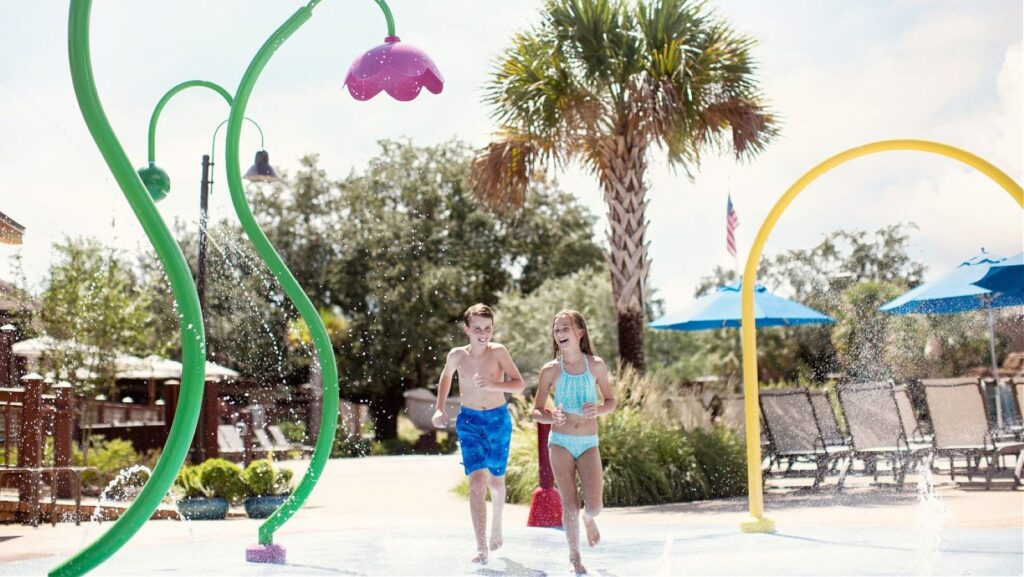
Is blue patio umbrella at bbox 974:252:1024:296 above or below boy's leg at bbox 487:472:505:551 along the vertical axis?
above

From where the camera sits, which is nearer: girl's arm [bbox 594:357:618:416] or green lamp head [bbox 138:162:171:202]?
girl's arm [bbox 594:357:618:416]

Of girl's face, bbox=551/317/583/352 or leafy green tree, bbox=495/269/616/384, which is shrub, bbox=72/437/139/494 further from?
leafy green tree, bbox=495/269/616/384

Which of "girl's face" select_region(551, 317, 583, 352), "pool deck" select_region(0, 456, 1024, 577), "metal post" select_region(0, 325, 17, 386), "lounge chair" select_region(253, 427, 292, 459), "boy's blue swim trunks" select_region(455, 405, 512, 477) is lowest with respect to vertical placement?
"pool deck" select_region(0, 456, 1024, 577)

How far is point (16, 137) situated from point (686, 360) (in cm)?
1875

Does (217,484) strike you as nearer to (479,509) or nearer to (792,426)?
(479,509)

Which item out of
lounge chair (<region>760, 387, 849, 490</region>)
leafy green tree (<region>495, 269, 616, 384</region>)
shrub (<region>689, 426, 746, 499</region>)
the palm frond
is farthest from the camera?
leafy green tree (<region>495, 269, 616, 384</region>)

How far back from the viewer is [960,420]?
10.9 metres

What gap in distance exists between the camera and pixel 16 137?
1741 cm

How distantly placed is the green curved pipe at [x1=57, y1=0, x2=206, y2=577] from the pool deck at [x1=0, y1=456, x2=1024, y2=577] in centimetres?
154

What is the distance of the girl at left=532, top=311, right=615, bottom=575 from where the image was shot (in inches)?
226

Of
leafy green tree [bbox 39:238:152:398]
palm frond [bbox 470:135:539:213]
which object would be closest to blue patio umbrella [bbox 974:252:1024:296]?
palm frond [bbox 470:135:539:213]

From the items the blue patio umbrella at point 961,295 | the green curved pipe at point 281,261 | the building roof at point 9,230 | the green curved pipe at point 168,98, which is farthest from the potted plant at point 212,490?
the blue patio umbrella at point 961,295

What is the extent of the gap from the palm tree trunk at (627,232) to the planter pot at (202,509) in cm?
498

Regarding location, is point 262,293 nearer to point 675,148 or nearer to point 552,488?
point 675,148
